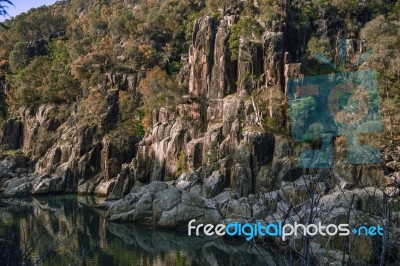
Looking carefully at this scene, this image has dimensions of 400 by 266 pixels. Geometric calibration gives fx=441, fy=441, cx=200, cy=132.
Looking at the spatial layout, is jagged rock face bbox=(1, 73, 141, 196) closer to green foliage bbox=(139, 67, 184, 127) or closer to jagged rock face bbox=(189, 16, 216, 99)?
green foliage bbox=(139, 67, 184, 127)

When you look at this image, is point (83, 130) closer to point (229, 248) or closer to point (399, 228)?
point (229, 248)

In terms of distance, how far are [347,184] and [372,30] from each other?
71.9ft

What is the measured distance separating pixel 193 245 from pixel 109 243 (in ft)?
18.5

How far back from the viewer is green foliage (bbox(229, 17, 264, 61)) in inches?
2052

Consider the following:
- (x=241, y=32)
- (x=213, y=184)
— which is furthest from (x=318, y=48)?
(x=213, y=184)

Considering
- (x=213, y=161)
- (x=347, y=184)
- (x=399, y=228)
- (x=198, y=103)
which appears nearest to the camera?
(x=399, y=228)

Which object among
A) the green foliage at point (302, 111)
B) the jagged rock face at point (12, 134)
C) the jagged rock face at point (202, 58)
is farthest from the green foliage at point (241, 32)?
the jagged rock face at point (12, 134)

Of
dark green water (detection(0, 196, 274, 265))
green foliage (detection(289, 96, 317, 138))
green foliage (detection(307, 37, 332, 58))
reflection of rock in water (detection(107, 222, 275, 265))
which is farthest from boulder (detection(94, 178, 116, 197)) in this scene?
green foliage (detection(307, 37, 332, 58))

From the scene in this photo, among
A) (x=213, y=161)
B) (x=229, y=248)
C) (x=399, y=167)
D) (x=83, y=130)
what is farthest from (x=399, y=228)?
(x=83, y=130)

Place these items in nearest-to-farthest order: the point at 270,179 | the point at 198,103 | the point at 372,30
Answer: the point at 270,179, the point at 372,30, the point at 198,103

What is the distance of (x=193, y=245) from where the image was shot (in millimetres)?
28625

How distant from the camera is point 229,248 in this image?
1072 inches

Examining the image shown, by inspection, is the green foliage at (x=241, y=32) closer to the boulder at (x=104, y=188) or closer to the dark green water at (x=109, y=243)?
the boulder at (x=104, y=188)

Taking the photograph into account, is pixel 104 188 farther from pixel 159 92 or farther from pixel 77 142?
pixel 159 92
